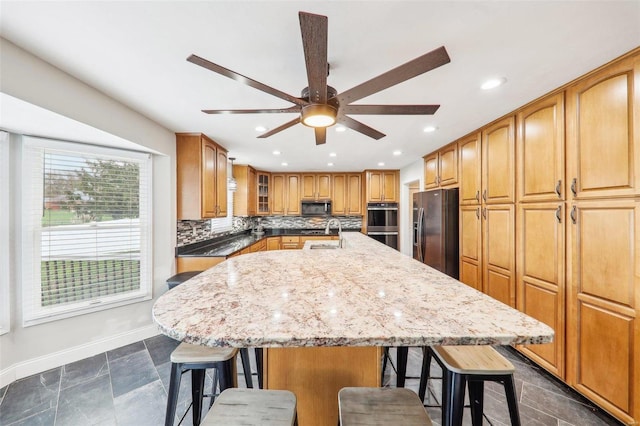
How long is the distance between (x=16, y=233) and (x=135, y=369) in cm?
148

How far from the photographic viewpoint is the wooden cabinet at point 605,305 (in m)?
1.42

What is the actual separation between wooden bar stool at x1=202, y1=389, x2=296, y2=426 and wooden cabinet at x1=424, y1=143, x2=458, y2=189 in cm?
308

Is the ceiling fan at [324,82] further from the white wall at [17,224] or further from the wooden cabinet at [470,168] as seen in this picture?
the wooden cabinet at [470,168]

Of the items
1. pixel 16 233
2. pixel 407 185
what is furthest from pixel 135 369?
pixel 407 185

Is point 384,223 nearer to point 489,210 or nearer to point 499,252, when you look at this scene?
point 489,210

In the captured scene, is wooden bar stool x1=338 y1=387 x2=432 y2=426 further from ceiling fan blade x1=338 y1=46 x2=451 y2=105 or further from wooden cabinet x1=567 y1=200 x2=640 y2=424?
wooden cabinet x1=567 y1=200 x2=640 y2=424

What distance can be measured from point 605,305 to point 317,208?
14.7ft

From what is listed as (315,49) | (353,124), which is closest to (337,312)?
(315,49)

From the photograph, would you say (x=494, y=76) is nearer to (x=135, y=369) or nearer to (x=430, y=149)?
(x=430, y=149)

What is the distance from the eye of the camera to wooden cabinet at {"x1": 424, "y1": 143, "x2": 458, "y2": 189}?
10.3ft

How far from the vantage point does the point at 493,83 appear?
1.72 m

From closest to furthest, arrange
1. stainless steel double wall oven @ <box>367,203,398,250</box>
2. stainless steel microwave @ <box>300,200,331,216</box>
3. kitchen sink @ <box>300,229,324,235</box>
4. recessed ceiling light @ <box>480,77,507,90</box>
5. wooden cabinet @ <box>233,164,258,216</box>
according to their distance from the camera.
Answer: recessed ceiling light @ <box>480,77,507,90</box>, wooden cabinet @ <box>233,164,258,216</box>, stainless steel double wall oven @ <box>367,203,398,250</box>, kitchen sink @ <box>300,229,324,235</box>, stainless steel microwave @ <box>300,200,331,216</box>

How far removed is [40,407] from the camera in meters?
1.68

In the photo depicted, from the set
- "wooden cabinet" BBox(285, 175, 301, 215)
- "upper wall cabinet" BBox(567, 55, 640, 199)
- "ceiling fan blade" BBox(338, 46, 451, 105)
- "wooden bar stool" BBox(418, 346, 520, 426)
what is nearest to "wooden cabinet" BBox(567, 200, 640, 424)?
"upper wall cabinet" BBox(567, 55, 640, 199)
